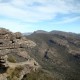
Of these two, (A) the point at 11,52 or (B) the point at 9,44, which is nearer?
(B) the point at 9,44

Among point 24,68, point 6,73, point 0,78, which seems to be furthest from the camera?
point 24,68

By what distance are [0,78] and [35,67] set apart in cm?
1660

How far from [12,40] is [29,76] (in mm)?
14315

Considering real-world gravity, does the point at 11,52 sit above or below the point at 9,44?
below

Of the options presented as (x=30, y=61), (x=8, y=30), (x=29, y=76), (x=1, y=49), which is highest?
(x=8, y=30)

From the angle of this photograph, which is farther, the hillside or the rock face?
the hillside

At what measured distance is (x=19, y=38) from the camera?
217ft

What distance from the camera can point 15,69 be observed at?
210 feet

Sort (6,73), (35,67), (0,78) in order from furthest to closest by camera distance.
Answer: (35,67), (6,73), (0,78)

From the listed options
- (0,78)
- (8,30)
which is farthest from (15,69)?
(8,30)

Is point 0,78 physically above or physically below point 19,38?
below

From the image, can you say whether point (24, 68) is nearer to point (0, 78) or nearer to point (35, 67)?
point (35, 67)

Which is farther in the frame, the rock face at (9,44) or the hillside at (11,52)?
the hillside at (11,52)

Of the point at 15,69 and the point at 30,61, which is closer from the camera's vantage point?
the point at 15,69
